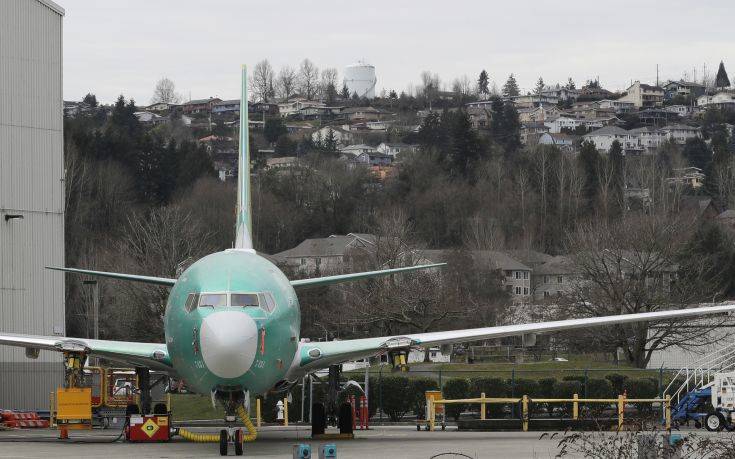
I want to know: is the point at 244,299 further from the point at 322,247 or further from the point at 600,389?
the point at 322,247

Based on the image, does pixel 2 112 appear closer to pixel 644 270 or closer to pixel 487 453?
pixel 487 453

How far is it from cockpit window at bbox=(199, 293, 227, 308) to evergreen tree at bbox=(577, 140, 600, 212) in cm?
13520

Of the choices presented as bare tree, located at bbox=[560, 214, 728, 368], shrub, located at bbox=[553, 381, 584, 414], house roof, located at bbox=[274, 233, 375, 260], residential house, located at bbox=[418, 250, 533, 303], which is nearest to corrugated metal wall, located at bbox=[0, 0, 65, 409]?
shrub, located at bbox=[553, 381, 584, 414]

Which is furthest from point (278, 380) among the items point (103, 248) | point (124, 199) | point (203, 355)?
point (124, 199)

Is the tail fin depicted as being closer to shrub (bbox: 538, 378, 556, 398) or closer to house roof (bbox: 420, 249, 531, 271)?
shrub (bbox: 538, 378, 556, 398)

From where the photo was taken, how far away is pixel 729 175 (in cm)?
17838

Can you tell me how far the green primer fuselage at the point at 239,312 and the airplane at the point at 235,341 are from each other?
0.07 ft

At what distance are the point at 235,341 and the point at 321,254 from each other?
341ft

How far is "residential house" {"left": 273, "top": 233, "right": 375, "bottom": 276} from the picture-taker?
11588 cm

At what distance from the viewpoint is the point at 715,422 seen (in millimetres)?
38594

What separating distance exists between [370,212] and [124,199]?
28.0 m

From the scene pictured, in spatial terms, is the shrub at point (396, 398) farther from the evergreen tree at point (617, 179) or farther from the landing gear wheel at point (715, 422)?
the evergreen tree at point (617, 179)

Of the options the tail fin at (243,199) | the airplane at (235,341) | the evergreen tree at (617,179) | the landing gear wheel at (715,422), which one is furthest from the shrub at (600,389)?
the evergreen tree at (617,179)

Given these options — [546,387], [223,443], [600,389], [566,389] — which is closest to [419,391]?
[546,387]
